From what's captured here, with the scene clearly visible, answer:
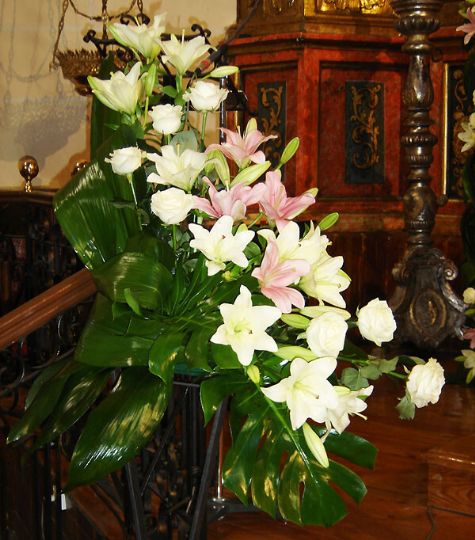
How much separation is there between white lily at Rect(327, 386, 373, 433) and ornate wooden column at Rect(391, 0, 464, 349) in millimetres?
2887

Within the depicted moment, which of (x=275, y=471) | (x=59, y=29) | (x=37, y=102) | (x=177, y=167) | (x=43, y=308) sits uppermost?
(x=59, y=29)

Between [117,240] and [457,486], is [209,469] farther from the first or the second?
[457,486]

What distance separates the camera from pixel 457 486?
306 cm

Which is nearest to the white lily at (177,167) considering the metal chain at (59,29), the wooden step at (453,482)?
the wooden step at (453,482)

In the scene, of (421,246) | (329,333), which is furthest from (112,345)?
(421,246)

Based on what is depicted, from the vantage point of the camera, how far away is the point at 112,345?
1.61 m

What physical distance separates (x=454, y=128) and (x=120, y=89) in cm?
344

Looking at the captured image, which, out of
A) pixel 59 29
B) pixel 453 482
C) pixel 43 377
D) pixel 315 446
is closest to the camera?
pixel 315 446

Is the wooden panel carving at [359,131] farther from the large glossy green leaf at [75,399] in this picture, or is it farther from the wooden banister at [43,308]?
the large glossy green leaf at [75,399]

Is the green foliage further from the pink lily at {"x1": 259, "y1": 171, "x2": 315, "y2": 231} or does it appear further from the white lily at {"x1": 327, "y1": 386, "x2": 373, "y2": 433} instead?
the pink lily at {"x1": 259, "y1": 171, "x2": 315, "y2": 231}

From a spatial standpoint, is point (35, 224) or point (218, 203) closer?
point (218, 203)

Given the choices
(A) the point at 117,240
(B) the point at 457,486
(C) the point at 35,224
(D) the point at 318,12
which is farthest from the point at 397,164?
(A) the point at 117,240

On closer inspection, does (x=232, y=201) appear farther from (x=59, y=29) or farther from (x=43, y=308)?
(x=59, y=29)

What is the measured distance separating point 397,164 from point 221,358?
369 centimetres
